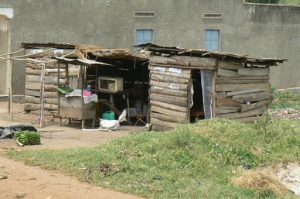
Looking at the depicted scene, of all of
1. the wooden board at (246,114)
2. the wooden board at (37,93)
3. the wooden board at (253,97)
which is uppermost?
the wooden board at (253,97)

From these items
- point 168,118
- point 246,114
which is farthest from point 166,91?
point 246,114

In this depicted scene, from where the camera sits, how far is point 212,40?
85.4ft

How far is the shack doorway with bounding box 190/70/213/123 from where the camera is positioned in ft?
55.4

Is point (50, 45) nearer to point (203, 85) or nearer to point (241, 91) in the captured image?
point (203, 85)

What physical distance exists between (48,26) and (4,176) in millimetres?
13598

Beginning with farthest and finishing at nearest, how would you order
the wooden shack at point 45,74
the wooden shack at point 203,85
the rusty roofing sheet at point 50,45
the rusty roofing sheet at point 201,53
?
Answer: the wooden shack at point 45,74
the rusty roofing sheet at point 50,45
the wooden shack at point 203,85
the rusty roofing sheet at point 201,53

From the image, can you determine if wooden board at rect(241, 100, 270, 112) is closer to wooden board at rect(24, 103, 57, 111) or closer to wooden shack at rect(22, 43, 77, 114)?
wooden shack at rect(22, 43, 77, 114)

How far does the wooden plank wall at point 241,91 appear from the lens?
16969 millimetres

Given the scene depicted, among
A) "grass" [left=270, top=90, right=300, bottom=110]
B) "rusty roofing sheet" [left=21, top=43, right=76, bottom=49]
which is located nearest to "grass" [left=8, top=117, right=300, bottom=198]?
"rusty roofing sheet" [left=21, top=43, right=76, bottom=49]

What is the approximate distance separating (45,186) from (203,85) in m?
8.45

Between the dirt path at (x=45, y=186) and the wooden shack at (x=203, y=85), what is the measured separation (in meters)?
7.11

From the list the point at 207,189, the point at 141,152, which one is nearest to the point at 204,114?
the point at 141,152

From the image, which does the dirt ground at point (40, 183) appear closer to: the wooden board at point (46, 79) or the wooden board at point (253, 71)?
the wooden board at point (253, 71)

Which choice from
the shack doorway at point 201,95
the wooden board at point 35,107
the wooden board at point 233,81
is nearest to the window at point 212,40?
the shack doorway at point 201,95
